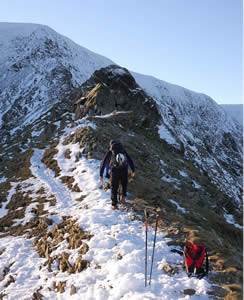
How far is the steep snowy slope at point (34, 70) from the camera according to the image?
49.8 m

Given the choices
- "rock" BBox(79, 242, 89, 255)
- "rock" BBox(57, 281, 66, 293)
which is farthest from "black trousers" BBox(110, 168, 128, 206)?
"rock" BBox(57, 281, 66, 293)

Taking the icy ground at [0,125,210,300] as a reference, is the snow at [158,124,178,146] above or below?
above

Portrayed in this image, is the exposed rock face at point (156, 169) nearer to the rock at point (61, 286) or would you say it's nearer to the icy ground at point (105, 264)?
the icy ground at point (105, 264)

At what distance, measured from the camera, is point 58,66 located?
63781 millimetres

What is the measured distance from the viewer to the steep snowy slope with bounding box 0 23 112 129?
163 feet

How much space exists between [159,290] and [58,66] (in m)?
66.7

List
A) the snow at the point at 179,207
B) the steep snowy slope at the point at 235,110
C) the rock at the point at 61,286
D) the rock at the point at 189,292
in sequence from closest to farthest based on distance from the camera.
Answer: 1. the rock at the point at 189,292
2. the rock at the point at 61,286
3. the snow at the point at 179,207
4. the steep snowy slope at the point at 235,110

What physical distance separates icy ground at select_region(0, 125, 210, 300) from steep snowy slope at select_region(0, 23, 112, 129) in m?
38.2

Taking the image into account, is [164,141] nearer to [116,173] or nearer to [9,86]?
[116,173]

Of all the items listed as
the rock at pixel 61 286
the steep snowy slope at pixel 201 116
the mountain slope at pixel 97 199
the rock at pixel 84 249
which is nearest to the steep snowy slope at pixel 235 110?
the steep snowy slope at pixel 201 116

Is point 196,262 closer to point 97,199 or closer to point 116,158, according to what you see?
point 116,158

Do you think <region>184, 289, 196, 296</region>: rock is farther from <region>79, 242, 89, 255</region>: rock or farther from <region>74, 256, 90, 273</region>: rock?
<region>79, 242, 89, 255</region>: rock

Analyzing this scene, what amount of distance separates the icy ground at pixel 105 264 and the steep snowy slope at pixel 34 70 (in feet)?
125

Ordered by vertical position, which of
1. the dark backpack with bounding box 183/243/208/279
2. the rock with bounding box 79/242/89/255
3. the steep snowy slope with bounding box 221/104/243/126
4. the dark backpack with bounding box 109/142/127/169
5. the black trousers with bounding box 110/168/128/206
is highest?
the steep snowy slope with bounding box 221/104/243/126
